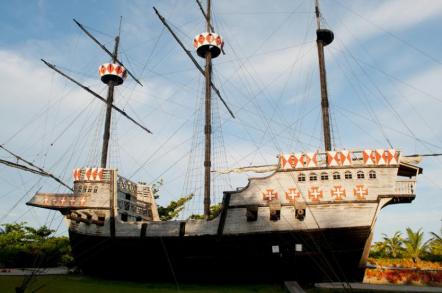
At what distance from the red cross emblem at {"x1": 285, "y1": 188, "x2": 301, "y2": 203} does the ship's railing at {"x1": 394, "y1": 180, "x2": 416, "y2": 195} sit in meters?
5.05

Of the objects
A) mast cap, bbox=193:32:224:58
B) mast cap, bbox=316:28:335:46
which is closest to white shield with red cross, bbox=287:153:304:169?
mast cap, bbox=316:28:335:46

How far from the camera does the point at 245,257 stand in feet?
61.3

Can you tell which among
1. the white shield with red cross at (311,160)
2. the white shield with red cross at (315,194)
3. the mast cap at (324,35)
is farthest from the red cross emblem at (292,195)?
the mast cap at (324,35)

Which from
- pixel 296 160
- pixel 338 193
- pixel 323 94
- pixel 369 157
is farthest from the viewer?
pixel 323 94

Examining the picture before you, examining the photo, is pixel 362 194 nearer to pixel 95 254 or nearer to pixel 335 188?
pixel 335 188

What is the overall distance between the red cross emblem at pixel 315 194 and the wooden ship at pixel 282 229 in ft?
0.17

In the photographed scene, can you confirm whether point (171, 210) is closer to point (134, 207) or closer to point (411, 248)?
point (134, 207)

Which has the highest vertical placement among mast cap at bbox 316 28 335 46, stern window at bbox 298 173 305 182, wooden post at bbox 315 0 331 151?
mast cap at bbox 316 28 335 46

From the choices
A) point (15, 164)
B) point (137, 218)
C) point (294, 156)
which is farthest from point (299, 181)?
point (15, 164)

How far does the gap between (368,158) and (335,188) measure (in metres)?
2.47

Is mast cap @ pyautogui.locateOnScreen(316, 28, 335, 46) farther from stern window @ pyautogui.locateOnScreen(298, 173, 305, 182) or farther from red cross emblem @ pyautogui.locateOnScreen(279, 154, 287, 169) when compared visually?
stern window @ pyautogui.locateOnScreen(298, 173, 305, 182)

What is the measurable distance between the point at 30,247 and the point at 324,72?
94.0 feet

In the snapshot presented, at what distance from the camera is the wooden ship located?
1788 centimetres

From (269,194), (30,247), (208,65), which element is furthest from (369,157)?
(30,247)
